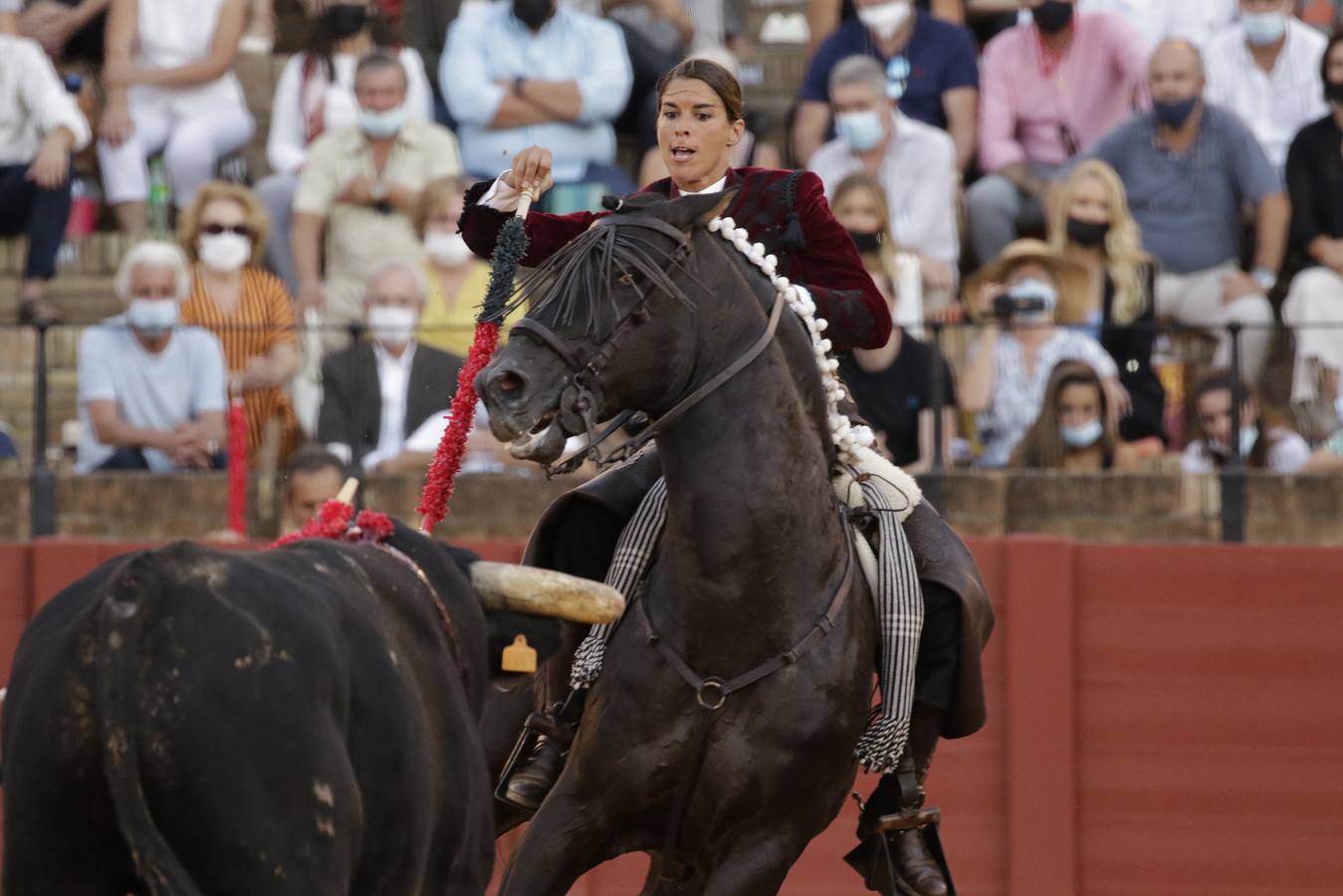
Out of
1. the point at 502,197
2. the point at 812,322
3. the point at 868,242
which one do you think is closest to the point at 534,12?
the point at 868,242

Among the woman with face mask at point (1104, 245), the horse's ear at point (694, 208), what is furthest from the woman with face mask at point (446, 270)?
the horse's ear at point (694, 208)

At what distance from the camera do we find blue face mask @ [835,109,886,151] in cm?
1051

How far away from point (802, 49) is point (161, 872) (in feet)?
33.1

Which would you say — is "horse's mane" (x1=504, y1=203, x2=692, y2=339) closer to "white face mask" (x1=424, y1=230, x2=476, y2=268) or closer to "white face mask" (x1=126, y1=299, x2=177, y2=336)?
"white face mask" (x1=126, y1=299, x2=177, y2=336)

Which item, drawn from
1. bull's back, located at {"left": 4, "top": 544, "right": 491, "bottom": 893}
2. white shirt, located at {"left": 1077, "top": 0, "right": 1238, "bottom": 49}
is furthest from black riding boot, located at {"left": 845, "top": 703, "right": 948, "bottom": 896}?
white shirt, located at {"left": 1077, "top": 0, "right": 1238, "bottom": 49}

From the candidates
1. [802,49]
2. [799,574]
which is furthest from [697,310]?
[802,49]

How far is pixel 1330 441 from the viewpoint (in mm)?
9328

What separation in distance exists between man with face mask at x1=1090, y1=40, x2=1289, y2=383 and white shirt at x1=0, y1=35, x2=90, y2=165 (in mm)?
4915

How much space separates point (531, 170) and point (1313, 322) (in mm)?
5152

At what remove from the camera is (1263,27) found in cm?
1105

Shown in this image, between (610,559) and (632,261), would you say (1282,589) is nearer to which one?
(610,559)

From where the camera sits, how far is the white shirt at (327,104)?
36.4ft

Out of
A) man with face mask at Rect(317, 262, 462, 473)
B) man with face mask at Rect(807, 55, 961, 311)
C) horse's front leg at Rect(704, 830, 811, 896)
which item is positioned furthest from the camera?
man with face mask at Rect(807, 55, 961, 311)

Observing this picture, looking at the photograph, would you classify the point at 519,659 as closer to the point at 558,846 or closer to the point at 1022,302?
the point at 558,846
